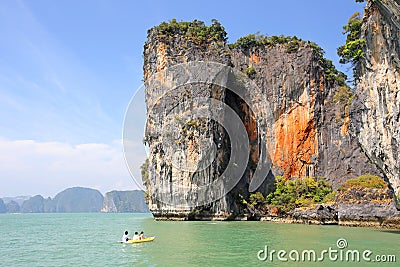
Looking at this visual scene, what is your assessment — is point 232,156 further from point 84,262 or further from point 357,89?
point 84,262

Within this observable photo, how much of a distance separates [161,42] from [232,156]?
11998mm

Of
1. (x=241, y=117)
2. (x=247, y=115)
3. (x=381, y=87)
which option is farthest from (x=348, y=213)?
(x=247, y=115)

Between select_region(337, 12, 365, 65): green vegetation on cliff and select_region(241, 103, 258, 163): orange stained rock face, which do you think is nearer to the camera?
select_region(337, 12, 365, 65): green vegetation on cliff

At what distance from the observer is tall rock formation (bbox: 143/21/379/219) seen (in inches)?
1268

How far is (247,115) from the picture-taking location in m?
38.9

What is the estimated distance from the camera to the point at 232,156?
34969 millimetres

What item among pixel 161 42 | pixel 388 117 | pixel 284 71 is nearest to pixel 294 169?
pixel 284 71

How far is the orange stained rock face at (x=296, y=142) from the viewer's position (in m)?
36.8

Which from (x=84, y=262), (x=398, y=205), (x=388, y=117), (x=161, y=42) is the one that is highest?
(x=161, y=42)

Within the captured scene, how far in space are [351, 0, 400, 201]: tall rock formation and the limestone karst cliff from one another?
845cm

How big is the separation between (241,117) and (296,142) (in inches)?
226

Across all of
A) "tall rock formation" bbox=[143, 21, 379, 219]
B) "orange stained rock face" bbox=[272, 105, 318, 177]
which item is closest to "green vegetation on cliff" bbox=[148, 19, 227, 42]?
"tall rock formation" bbox=[143, 21, 379, 219]

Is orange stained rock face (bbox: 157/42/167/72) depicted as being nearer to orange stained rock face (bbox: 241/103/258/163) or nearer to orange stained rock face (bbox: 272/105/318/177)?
orange stained rock face (bbox: 241/103/258/163)

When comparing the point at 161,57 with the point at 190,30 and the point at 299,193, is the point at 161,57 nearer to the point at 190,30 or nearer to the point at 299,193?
the point at 190,30
